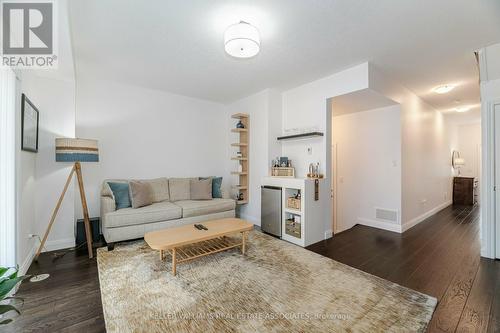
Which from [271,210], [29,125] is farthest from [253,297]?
[29,125]

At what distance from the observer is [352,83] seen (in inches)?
129

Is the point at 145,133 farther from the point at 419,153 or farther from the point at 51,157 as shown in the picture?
the point at 419,153

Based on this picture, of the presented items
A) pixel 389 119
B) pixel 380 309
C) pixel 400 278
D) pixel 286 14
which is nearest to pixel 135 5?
pixel 286 14

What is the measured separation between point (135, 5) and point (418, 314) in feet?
11.8

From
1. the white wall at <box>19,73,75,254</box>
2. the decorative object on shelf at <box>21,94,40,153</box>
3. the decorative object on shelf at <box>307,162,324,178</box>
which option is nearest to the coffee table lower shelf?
the decorative object on shelf at <box>307,162,324,178</box>

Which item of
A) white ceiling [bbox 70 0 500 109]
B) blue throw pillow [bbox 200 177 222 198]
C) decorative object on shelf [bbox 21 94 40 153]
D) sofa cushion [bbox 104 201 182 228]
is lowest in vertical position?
sofa cushion [bbox 104 201 182 228]

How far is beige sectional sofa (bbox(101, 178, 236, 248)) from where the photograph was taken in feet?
10.5

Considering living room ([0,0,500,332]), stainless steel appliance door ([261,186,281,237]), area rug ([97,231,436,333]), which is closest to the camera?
area rug ([97,231,436,333])

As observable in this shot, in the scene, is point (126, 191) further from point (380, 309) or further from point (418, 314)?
point (418, 314)

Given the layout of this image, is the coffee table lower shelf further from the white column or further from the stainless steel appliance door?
the white column

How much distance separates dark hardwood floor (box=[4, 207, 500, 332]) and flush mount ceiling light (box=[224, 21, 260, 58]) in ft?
8.71

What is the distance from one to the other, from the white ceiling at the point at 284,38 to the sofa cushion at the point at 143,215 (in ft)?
7.09

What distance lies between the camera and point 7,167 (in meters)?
2.07

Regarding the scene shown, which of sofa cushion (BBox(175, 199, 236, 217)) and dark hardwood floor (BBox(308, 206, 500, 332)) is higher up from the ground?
sofa cushion (BBox(175, 199, 236, 217))
